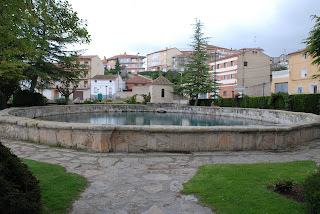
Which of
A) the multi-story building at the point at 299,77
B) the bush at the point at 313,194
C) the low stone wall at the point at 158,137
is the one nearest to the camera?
the bush at the point at 313,194

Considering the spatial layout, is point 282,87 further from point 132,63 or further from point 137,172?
point 132,63

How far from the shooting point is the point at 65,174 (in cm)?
397

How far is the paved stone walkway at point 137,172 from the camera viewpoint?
9.56ft

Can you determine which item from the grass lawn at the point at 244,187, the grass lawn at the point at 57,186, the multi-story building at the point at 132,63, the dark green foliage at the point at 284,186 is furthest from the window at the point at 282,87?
the multi-story building at the point at 132,63

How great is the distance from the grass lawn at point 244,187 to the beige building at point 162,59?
70.5m

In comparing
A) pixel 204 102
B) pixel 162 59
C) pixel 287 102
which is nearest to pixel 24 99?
pixel 287 102

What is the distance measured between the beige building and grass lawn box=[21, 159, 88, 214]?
7093 cm

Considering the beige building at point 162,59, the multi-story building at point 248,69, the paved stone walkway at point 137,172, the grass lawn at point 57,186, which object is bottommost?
the paved stone walkway at point 137,172

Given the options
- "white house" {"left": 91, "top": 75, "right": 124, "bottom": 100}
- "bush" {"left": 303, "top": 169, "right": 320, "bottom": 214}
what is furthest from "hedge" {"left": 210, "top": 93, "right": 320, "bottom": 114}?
"white house" {"left": 91, "top": 75, "right": 124, "bottom": 100}

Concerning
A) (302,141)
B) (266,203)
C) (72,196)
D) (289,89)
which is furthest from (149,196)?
(289,89)

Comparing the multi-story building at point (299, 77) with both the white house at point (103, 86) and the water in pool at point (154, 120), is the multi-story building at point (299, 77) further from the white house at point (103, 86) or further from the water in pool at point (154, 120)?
the white house at point (103, 86)

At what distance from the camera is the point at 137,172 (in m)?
4.36

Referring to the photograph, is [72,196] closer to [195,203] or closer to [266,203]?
[195,203]

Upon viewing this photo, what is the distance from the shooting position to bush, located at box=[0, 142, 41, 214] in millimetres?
1997
